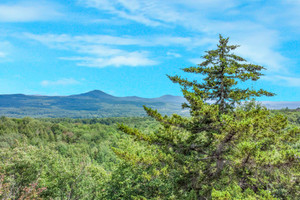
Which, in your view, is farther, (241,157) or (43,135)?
(43,135)

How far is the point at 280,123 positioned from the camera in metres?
9.03

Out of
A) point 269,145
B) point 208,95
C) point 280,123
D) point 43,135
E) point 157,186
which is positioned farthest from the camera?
point 43,135

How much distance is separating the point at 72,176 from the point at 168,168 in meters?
14.6

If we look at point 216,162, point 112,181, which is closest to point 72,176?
point 112,181

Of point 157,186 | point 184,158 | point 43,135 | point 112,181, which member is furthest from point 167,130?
point 43,135

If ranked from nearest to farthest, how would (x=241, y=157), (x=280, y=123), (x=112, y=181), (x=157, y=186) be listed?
(x=241, y=157) → (x=280, y=123) → (x=157, y=186) → (x=112, y=181)

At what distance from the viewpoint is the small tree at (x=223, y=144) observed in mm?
8414

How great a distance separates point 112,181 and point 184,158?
35.9 ft

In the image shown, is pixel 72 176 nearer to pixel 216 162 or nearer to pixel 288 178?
pixel 216 162

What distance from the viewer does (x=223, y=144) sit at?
9289 millimetres

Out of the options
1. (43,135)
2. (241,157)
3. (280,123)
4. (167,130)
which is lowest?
(43,135)

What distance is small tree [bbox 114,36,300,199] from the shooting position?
27.6ft

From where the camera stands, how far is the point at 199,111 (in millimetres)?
8562

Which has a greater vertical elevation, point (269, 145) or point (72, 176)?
point (269, 145)
